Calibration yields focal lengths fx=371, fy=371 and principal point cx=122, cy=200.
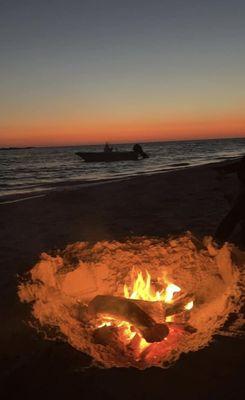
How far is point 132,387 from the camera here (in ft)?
9.94

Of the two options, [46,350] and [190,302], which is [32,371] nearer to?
[46,350]

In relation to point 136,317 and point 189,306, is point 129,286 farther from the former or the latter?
point 136,317

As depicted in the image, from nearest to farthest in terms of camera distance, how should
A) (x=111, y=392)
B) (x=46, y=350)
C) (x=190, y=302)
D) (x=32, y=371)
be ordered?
(x=111, y=392), (x=32, y=371), (x=46, y=350), (x=190, y=302)

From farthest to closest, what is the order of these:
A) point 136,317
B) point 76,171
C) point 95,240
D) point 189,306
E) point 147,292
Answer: point 76,171, point 95,240, point 147,292, point 189,306, point 136,317

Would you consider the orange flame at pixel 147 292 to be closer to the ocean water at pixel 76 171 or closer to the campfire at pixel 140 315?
the campfire at pixel 140 315

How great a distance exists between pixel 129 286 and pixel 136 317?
45.7 inches

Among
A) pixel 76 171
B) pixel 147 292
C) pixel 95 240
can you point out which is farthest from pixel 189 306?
pixel 76 171

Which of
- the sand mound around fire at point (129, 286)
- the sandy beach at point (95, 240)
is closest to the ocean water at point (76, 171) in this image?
the sandy beach at point (95, 240)

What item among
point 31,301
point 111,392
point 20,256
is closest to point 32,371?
point 111,392

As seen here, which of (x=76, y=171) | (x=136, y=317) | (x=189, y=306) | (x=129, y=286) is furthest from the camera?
(x=76, y=171)

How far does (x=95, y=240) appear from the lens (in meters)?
8.30

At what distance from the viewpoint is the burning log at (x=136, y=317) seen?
3.46 m

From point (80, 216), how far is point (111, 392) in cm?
847

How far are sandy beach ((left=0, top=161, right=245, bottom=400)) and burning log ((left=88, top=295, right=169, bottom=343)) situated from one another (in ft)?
0.98
